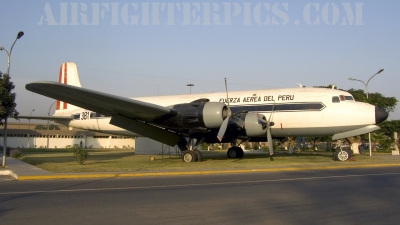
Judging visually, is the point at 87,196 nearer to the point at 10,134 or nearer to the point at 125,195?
the point at 125,195

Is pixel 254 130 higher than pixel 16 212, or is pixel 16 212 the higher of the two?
pixel 254 130

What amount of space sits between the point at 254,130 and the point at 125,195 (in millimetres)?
11261

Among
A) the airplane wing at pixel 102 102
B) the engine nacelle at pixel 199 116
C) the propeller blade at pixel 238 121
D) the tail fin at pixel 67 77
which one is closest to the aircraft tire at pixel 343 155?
the propeller blade at pixel 238 121

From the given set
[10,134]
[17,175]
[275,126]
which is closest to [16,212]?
[17,175]

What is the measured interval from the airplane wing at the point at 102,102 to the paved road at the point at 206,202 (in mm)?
4790

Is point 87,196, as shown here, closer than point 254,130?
Yes

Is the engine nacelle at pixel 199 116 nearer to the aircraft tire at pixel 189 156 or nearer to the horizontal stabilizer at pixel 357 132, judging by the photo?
the aircraft tire at pixel 189 156

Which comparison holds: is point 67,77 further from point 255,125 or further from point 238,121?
point 255,125

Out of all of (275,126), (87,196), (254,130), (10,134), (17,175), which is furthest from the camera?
(10,134)

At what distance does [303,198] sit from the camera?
9250 mm

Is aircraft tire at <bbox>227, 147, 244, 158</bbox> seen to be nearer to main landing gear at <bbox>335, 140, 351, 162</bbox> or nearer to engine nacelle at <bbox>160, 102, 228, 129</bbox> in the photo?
main landing gear at <bbox>335, 140, 351, 162</bbox>

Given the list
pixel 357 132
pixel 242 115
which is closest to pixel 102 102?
pixel 242 115

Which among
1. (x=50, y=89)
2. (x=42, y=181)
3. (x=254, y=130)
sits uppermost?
(x=50, y=89)

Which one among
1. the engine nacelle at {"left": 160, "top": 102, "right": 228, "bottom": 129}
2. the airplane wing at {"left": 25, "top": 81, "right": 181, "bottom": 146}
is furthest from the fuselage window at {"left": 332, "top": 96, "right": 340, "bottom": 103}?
the airplane wing at {"left": 25, "top": 81, "right": 181, "bottom": 146}
